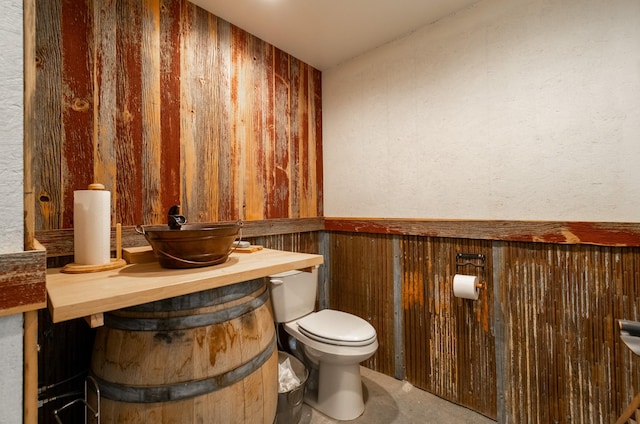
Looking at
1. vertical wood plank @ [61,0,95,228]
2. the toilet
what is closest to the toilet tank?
the toilet

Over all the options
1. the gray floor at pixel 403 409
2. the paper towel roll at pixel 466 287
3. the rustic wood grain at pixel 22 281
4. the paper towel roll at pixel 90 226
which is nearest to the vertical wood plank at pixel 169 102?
the paper towel roll at pixel 90 226

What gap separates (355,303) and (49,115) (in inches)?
79.3

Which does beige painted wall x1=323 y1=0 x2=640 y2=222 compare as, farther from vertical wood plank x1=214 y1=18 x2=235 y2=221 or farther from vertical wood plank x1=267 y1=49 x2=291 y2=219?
vertical wood plank x1=214 y1=18 x2=235 y2=221

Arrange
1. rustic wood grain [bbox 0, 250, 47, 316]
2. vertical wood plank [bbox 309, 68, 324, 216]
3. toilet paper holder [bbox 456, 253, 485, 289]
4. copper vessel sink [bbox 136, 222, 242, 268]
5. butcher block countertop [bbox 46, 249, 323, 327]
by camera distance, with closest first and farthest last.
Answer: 1. rustic wood grain [bbox 0, 250, 47, 316]
2. butcher block countertop [bbox 46, 249, 323, 327]
3. copper vessel sink [bbox 136, 222, 242, 268]
4. toilet paper holder [bbox 456, 253, 485, 289]
5. vertical wood plank [bbox 309, 68, 324, 216]

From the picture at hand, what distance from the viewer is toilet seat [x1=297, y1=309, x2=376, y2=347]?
1.52 m

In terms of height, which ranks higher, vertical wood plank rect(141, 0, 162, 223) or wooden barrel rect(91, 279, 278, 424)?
vertical wood plank rect(141, 0, 162, 223)

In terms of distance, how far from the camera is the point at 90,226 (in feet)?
3.46

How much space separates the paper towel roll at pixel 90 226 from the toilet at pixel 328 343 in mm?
872

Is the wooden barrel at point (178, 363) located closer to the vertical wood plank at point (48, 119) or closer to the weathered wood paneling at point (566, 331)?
the vertical wood plank at point (48, 119)

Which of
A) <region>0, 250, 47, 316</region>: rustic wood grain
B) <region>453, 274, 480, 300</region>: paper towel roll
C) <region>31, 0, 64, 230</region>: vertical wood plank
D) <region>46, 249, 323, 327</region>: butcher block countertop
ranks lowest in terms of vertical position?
<region>453, 274, 480, 300</region>: paper towel roll

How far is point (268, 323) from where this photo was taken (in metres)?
1.09

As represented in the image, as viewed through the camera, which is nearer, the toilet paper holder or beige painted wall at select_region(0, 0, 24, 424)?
beige painted wall at select_region(0, 0, 24, 424)

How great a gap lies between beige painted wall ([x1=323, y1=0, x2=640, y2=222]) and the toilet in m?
0.77

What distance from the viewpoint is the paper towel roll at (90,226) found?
1.05 meters
